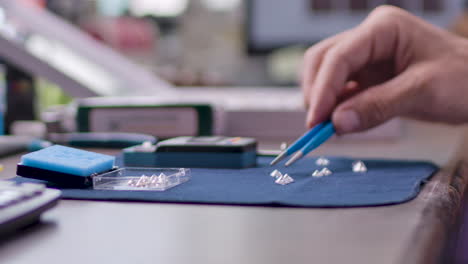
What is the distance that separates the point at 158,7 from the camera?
3.18 meters

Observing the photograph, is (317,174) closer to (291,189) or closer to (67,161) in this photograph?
(291,189)

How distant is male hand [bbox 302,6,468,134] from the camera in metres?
0.59

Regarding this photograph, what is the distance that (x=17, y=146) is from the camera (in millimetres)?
622

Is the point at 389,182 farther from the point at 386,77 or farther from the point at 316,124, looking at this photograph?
the point at 386,77

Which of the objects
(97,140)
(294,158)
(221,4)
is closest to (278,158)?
(294,158)

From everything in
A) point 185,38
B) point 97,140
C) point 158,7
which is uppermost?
point 158,7

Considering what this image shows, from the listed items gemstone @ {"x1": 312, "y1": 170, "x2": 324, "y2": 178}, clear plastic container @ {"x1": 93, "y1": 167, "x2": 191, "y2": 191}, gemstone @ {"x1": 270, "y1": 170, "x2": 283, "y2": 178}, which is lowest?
gemstone @ {"x1": 312, "y1": 170, "x2": 324, "y2": 178}

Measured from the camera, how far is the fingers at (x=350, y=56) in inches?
24.0

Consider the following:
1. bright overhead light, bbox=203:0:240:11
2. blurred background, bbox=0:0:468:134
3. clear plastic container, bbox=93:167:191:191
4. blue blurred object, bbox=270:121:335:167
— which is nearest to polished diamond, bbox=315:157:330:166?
blue blurred object, bbox=270:121:335:167

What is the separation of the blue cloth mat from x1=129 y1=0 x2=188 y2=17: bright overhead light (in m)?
2.82

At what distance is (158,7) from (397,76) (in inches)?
107

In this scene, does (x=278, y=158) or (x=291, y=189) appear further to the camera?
(x=278, y=158)

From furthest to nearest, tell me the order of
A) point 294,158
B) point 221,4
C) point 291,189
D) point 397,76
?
point 221,4
point 397,76
point 294,158
point 291,189

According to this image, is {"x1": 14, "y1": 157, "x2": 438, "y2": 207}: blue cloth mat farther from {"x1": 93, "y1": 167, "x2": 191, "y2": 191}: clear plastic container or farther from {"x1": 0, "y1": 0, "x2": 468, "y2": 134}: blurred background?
{"x1": 0, "y1": 0, "x2": 468, "y2": 134}: blurred background
